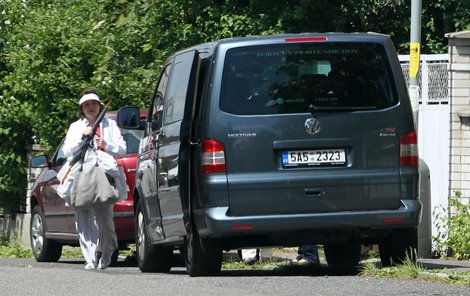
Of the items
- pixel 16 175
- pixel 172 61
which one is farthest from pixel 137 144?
pixel 16 175

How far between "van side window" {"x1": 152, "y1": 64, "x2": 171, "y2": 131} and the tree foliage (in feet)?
22.1

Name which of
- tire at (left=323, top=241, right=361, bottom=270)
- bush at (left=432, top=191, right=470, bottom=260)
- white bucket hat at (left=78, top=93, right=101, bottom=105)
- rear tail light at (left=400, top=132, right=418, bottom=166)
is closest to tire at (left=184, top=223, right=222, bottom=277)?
rear tail light at (left=400, top=132, right=418, bottom=166)

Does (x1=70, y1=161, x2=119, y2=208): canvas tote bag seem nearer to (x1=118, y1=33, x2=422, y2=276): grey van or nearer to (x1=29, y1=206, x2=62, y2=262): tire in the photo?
(x1=118, y1=33, x2=422, y2=276): grey van

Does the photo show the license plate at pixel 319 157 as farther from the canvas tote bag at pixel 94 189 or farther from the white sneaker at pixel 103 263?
the white sneaker at pixel 103 263

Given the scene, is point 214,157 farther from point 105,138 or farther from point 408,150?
point 105,138

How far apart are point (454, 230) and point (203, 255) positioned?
5229 millimetres

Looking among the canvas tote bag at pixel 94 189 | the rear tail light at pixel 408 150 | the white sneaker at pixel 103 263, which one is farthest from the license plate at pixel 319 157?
the white sneaker at pixel 103 263

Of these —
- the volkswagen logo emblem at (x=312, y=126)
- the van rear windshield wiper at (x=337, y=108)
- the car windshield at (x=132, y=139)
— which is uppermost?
the van rear windshield wiper at (x=337, y=108)

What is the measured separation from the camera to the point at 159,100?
13.5 meters

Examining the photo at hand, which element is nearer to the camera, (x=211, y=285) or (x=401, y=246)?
(x=211, y=285)

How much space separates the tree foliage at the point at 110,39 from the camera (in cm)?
2077

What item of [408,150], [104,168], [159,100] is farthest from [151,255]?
[408,150]

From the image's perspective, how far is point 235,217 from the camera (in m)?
11.6

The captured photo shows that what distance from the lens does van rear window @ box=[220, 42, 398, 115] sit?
11711mm
